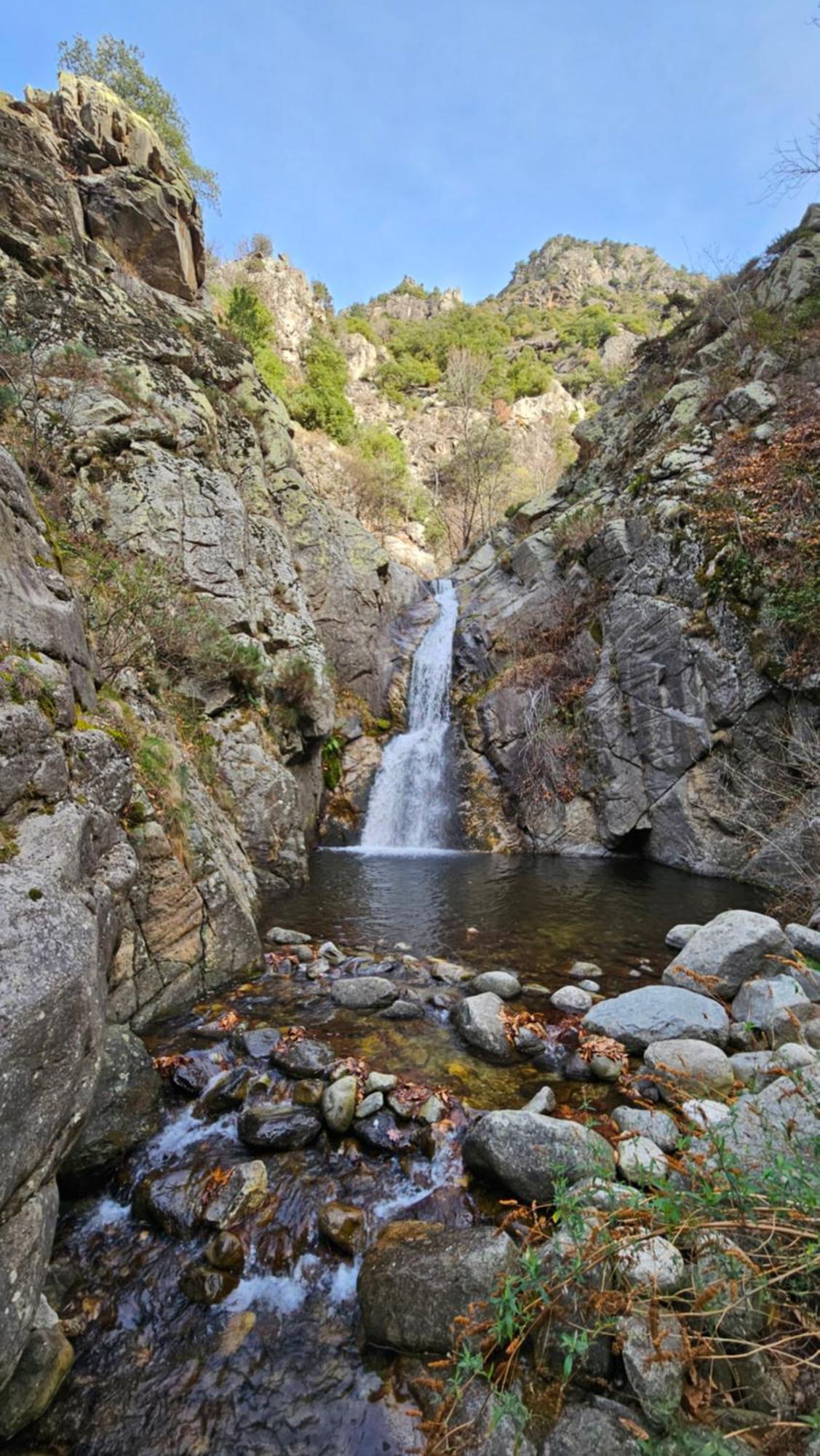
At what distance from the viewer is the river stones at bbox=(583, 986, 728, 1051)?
4.47 m

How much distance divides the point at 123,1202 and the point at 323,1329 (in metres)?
1.32

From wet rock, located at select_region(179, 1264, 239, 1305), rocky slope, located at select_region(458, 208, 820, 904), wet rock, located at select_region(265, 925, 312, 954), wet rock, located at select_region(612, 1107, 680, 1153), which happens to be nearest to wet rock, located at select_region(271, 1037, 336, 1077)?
wet rock, located at select_region(179, 1264, 239, 1305)

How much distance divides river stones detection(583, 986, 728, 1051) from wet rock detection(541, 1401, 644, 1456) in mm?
2864

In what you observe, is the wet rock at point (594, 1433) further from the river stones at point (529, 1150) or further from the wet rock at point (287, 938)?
the wet rock at point (287, 938)

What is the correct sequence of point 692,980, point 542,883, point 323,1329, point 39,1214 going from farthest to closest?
point 542,883, point 692,980, point 323,1329, point 39,1214

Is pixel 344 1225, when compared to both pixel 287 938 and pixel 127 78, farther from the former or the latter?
pixel 127 78

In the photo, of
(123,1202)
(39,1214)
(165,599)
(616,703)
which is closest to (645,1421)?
(39,1214)

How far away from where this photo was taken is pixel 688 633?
12.0 meters

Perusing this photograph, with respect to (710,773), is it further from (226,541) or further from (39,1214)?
(39,1214)

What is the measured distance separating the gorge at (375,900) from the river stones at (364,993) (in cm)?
4

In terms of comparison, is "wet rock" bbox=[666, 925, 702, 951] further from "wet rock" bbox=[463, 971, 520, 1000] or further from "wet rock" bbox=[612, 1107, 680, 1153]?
"wet rock" bbox=[612, 1107, 680, 1153]

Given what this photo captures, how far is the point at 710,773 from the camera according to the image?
11.3m

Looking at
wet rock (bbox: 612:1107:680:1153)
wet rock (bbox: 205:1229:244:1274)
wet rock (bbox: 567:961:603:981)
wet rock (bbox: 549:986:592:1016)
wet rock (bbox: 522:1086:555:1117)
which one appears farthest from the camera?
wet rock (bbox: 567:961:603:981)

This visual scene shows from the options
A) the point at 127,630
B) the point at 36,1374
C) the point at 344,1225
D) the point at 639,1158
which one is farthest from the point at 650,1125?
the point at 127,630
